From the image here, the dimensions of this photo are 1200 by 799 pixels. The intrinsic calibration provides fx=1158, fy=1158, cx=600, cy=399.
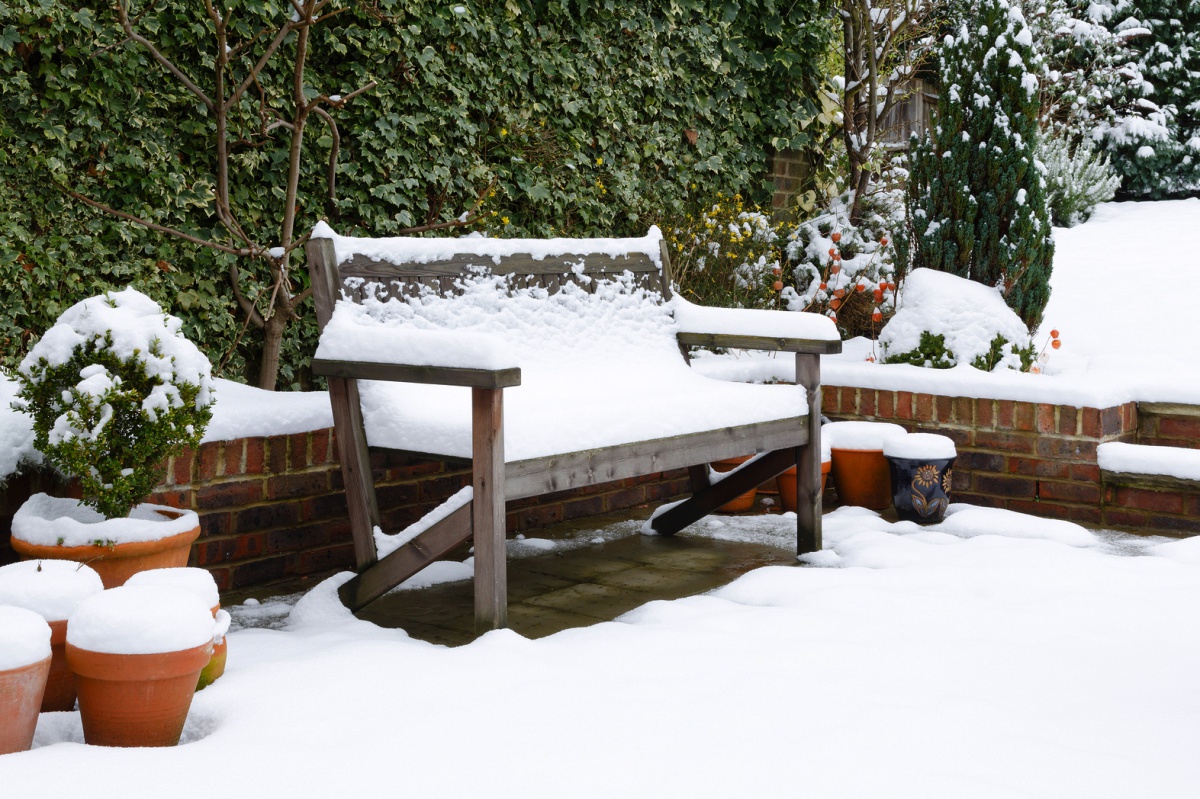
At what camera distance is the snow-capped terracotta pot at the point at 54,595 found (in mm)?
1964

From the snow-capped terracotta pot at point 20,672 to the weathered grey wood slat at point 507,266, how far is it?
1296mm

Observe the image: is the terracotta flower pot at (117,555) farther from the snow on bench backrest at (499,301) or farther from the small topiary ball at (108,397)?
the snow on bench backrest at (499,301)

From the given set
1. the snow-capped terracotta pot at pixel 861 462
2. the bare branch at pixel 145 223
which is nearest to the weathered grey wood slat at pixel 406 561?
the bare branch at pixel 145 223

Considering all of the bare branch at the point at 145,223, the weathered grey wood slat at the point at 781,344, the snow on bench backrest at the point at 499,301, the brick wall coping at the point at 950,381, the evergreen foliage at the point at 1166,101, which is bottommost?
the brick wall coping at the point at 950,381

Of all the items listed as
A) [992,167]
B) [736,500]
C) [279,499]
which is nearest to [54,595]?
[279,499]

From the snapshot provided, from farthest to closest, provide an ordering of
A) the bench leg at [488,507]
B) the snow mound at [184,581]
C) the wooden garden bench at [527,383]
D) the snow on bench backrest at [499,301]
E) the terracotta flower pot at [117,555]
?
the snow on bench backrest at [499,301]
the wooden garden bench at [527,383]
the bench leg at [488,507]
the terracotta flower pot at [117,555]
the snow mound at [184,581]

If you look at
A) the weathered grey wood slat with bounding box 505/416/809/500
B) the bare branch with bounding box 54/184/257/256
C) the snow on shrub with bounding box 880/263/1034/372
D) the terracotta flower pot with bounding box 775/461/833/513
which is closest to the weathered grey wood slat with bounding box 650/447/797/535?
the weathered grey wood slat with bounding box 505/416/809/500

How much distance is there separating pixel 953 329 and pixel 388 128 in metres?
2.38

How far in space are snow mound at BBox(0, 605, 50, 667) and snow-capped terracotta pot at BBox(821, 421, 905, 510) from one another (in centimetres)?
295

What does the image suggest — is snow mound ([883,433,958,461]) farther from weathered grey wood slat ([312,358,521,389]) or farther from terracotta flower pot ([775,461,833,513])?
weathered grey wood slat ([312,358,521,389])

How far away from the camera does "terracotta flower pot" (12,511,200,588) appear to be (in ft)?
7.52

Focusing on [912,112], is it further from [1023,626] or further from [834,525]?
[1023,626]

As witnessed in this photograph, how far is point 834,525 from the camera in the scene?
3.93 m

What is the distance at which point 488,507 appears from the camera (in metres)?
2.48
